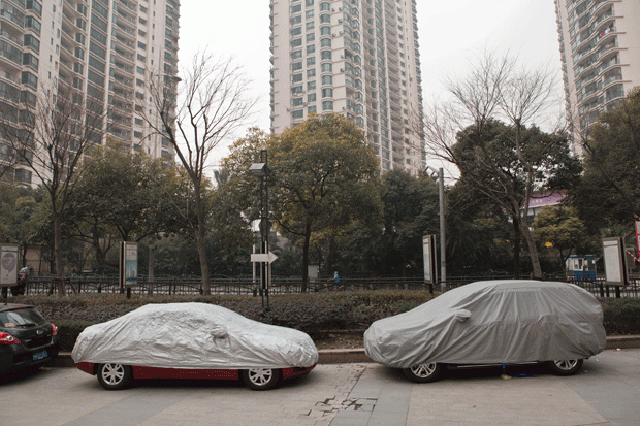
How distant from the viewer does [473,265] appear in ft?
115

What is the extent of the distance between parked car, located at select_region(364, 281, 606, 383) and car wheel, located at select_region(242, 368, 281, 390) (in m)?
1.70

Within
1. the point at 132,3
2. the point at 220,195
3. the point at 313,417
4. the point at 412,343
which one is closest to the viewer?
the point at 313,417

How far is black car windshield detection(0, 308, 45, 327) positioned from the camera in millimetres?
7961

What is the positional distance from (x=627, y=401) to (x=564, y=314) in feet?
4.93

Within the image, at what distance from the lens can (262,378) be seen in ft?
22.4

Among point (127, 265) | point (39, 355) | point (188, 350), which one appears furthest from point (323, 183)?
point (188, 350)

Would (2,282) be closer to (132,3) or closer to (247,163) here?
(247,163)

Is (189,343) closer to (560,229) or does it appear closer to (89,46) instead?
(560,229)

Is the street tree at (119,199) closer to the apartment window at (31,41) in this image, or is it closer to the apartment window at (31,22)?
the apartment window at (31,41)

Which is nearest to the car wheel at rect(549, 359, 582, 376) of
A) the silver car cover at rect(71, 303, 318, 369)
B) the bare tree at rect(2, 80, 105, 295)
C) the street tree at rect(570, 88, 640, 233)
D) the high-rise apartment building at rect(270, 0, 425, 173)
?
the silver car cover at rect(71, 303, 318, 369)

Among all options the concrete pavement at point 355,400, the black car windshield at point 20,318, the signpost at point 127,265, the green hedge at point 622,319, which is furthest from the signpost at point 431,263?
the black car windshield at point 20,318

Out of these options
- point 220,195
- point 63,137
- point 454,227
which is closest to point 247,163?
point 220,195

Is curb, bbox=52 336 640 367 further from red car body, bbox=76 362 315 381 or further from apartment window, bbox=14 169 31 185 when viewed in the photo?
apartment window, bbox=14 169 31 185

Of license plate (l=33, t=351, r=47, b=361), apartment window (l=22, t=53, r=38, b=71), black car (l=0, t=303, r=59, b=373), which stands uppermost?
apartment window (l=22, t=53, r=38, b=71)
